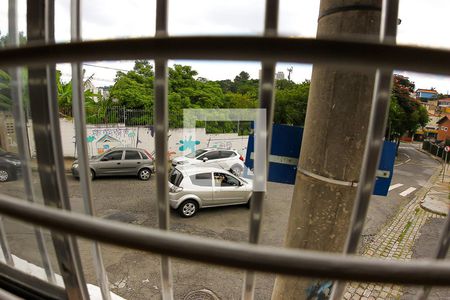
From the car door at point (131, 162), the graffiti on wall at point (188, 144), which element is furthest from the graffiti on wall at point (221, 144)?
the car door at point (131, 162)

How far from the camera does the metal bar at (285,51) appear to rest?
479 millimetres

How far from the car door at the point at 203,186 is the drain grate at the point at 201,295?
2.87m

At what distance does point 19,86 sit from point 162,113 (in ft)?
2.08

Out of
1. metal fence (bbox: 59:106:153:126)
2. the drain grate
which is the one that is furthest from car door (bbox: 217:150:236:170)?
the drain grate

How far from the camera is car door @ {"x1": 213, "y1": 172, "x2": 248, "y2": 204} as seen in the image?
729 centimetres

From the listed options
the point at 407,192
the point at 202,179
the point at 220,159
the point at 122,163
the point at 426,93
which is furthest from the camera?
the point at 426,93

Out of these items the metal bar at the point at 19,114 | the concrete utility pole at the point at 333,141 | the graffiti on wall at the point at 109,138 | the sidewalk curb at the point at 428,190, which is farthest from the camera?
the graffiti on wall at the point at 109,138

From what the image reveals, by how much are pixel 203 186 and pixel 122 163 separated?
3551 millimetres

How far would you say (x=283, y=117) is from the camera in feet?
Result: 29.9

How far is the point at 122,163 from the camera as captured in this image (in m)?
9.16

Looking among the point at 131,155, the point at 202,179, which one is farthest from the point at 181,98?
the point at 202,179

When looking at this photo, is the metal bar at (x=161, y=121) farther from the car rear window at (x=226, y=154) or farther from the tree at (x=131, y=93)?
the tree at (x=131, y=93)

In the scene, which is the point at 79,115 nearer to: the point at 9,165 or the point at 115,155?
the point at 9,165

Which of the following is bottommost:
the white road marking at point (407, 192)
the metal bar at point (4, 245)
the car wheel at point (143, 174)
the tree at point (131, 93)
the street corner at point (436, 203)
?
the white road marking at point (407, 192)
